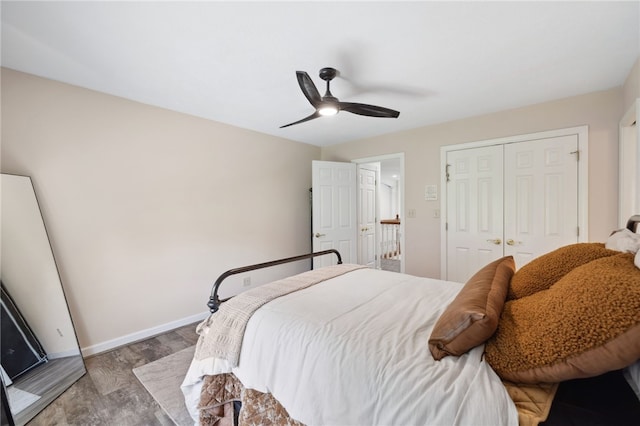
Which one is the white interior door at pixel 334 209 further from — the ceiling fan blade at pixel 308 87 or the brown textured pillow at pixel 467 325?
the brown textured pillow at pixel 467 325

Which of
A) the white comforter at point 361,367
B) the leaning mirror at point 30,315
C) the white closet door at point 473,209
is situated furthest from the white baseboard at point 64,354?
the white closet door at point 473,209

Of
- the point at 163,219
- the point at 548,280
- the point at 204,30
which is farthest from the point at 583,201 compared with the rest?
the point at 163,219

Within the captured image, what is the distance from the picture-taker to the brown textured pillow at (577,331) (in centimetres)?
74

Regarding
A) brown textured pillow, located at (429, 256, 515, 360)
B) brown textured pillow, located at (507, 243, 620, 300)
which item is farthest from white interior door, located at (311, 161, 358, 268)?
brown textured pillow, located at (429, 256, 515, 360)

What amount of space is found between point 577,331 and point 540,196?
272 cm

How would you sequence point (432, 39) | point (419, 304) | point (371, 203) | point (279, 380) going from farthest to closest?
point (371, 203) < point (432, 39) < point (419, 304) < point (279, 380)

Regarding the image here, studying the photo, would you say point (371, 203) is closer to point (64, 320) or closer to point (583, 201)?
point (583, 201)

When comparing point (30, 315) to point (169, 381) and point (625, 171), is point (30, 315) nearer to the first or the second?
point (169, 381)

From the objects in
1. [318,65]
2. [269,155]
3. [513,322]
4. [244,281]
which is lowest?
[244,281]

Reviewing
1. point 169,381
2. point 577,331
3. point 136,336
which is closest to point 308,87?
point 577,331

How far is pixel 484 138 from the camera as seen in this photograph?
127 inches

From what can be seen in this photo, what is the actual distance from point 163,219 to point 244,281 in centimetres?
133

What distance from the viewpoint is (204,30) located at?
1.67 metres

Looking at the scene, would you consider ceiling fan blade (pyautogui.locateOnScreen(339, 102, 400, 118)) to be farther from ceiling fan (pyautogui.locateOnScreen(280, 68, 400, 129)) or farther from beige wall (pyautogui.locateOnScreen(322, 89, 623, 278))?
beige wall (pyautogui.locateOnScreen(322, 89, 623, 278))
